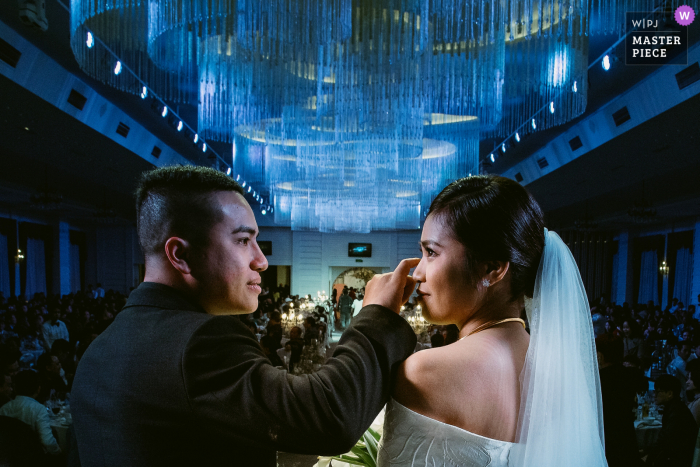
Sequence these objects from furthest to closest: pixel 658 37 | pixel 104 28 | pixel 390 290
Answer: pixel 658 37
pixel 104 28
pixel 390 290

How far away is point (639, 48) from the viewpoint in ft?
16.2

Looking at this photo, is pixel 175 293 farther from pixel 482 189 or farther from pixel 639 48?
pixel 639 48

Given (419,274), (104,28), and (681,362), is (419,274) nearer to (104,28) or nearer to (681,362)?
(104,28)

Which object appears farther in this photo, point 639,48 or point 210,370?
point 639,48

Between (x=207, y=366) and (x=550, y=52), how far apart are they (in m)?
3.35

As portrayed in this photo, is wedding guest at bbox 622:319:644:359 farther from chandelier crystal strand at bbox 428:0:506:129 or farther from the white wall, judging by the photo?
Result: the white wall

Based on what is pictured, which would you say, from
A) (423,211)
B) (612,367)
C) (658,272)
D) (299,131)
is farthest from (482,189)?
(658,272)

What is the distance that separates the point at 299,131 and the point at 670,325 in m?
8.17

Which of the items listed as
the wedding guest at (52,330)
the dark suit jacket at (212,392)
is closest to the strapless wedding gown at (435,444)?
the dark suit jacket at (212,392)

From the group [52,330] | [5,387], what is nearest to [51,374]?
[5,387]

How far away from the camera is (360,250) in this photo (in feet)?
70.8

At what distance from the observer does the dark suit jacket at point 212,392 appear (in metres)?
0.89

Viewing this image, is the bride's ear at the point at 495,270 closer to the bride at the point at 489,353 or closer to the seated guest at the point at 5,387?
the bride at the point at 489,353

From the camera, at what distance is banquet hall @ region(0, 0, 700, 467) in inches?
113
